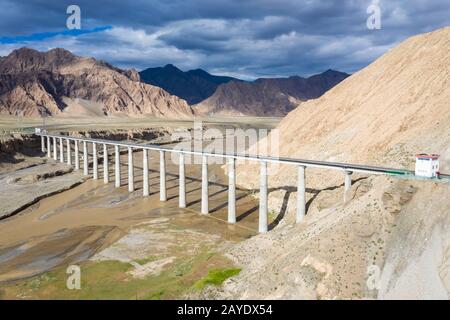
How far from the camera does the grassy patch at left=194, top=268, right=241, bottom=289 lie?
2183cm

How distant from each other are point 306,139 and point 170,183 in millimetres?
21995

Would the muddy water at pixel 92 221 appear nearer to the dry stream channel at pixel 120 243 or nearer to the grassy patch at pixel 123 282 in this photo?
the dry stream channel at pixel 120 243

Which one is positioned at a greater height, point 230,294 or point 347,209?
point 347,209

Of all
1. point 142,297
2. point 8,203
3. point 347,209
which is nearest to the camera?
point 142,297

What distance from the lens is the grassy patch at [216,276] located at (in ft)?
71.6

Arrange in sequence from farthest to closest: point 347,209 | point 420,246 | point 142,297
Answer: point 347,209 < point 142,297 < point 420,246

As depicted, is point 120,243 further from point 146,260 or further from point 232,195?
point 232,195

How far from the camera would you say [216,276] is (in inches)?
899

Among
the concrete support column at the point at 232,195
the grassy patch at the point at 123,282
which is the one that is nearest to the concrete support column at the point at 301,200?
the concrete support column at the point at 232,195

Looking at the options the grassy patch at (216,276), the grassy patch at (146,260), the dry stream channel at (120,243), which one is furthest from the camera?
the grassy patch at (146,260)

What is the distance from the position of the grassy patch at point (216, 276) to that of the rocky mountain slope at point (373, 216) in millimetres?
713

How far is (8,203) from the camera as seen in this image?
47.9 m

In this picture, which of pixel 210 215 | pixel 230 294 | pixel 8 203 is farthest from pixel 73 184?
pixel 230 294
